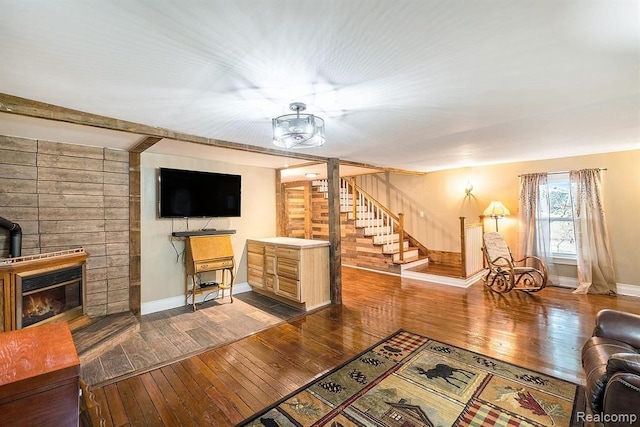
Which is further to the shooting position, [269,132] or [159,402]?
[269,132]

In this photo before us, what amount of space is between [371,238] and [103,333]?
4.89 metres

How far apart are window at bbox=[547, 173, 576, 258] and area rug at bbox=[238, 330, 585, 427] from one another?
3.81 meters

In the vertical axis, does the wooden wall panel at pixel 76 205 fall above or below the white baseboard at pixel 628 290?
above

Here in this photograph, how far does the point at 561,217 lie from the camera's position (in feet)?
16.4

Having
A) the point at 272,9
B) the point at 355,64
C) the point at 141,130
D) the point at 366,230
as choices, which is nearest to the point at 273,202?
the point at 366,230

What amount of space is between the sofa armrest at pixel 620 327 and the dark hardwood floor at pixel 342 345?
56 centimetres

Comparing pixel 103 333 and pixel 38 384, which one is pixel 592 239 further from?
Result: pixel 103 333

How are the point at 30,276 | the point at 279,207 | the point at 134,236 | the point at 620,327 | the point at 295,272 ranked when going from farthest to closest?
the point at 279,207
the point at 295,272
the point at 134,236
the point at 30,276
the point at 620,327

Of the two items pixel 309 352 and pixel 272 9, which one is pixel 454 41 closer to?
pixel 272 9

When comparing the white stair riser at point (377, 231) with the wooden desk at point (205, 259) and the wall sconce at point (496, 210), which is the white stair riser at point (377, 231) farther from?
the wooden desk at point (205, 259)

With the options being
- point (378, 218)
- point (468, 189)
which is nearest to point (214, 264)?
point (378, 218)

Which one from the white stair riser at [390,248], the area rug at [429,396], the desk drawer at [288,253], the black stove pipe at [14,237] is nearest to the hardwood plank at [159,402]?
the area rug at [429,396]

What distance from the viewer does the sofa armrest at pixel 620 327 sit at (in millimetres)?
1898

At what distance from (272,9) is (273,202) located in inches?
171
